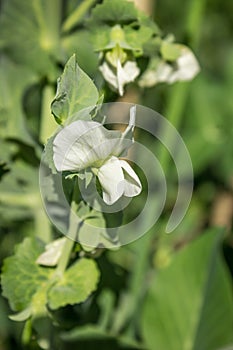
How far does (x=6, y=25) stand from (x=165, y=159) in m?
0.24

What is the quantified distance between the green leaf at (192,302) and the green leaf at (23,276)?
0.22 meters

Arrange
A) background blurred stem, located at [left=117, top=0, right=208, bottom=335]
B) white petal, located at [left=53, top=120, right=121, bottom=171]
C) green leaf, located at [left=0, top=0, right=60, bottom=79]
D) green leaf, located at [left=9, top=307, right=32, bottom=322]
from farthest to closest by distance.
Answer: background blurred stem, located at [left=117, top=0, right=208, bottom=335] < green leaf, located at [left=0, top=0, right=60, bottom=79] < green leaf, located at [left=9, top=307, right=32, bottom=322] < white petal, located at [left=53, top=120, right=121, bottom=171]

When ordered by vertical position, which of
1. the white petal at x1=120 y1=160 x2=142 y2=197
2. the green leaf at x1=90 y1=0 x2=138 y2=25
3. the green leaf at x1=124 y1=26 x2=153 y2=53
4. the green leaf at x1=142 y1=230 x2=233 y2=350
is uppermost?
the green leaf at x1=90 y1=0 x2=138 y2=25

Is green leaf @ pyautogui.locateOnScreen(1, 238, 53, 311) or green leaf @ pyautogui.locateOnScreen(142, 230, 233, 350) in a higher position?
green leaf @ pyautogui.locateOnScreen(1, 238, 53, 311)

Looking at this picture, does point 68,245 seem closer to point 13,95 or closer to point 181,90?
point 13,95

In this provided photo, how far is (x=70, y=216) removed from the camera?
49 centimetres

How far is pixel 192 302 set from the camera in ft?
2.39

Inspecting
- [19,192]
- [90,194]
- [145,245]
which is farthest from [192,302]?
[90,194]

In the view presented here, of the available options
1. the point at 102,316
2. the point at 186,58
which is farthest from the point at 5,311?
the point at 186,58

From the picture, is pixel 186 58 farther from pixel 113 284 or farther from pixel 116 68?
pixel 113 284

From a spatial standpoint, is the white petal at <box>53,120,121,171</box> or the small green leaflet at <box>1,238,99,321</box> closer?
the white petal at <box>53,120,121,171</box>

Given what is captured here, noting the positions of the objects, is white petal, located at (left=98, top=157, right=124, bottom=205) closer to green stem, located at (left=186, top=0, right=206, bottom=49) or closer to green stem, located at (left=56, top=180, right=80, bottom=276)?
green stem, located at (left=56, top=180, right=80, bottom=276)

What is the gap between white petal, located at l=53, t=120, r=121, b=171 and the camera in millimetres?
406

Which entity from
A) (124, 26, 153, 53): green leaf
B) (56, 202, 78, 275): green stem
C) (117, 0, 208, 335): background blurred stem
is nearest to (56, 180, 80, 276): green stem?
(56, 202, 78, 275): green stem
